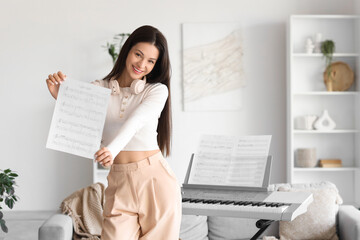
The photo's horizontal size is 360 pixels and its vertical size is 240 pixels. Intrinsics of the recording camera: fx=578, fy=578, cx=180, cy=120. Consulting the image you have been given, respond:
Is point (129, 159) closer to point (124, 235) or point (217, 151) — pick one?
point (124, 235)

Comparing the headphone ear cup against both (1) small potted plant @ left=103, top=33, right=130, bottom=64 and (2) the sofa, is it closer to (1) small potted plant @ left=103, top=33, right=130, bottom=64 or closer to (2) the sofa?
(2) the sofa

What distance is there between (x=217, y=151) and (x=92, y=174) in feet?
9.73

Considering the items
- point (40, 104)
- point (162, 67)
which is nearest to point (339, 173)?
point (40, 104)

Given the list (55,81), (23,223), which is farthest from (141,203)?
(23,223)

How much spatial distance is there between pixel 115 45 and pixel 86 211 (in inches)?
90.0

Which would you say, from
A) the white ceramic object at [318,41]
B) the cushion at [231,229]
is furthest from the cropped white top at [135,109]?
the white ceramic object at [318,41]

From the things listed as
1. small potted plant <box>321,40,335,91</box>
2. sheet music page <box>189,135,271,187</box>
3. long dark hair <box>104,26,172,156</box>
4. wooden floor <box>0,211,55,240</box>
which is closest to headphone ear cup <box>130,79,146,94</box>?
long dark hair <box>104,26,172,156</box>

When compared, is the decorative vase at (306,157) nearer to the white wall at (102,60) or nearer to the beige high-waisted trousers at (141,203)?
the white wall at (102,60)

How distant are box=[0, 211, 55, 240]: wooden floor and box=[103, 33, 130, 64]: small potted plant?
164 cm

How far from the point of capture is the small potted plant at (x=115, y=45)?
208 inches

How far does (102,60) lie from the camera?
5.55m

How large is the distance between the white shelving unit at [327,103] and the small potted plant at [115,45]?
1546mm

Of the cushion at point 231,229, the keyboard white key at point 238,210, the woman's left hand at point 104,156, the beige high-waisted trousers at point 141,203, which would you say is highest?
the woman's left hand at point 104,156

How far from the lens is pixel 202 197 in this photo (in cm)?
269
